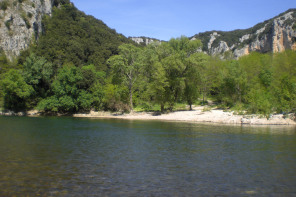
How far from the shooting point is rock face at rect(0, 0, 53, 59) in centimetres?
9938

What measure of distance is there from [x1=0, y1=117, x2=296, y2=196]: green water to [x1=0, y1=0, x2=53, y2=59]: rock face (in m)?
92.2

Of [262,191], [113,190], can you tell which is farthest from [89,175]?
[262,191]

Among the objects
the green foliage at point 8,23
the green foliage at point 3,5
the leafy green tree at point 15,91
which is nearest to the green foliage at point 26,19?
the green foliage at point 8,23

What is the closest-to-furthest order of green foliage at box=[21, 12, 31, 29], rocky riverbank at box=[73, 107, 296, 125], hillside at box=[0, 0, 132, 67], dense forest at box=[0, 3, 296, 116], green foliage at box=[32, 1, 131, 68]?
rocky riverbank at box=[73, 107, 296, 125]
dense forest at box=[0, 3, 296, 116]
green foliage at box=[32, 1, 131, 68]
hillside at box=[0, 0, 132, 67]
green foliage at box=[21, 12, 31, 29]

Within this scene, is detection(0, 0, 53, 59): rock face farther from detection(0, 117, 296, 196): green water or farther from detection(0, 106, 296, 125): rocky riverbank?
detection(0, 117, 296, 196): green water

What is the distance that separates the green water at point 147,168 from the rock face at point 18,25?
303 feet

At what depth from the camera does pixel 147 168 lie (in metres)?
13.6

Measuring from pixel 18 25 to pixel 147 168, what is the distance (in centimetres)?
11065

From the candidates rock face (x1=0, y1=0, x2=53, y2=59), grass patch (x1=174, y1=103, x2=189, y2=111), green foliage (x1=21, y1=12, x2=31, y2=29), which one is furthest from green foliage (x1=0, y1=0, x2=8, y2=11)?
grass patch (x1=174, y1=103, x2=189, y2=111)

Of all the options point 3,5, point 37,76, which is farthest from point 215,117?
point 3,5

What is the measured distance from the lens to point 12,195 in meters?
9.32

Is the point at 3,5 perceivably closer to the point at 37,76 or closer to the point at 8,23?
the point at 8,23

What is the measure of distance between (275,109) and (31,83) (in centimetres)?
5415

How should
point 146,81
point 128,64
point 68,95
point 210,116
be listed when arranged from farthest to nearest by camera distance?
point 68,95
point 128,64
point 146,81
point 210,116
